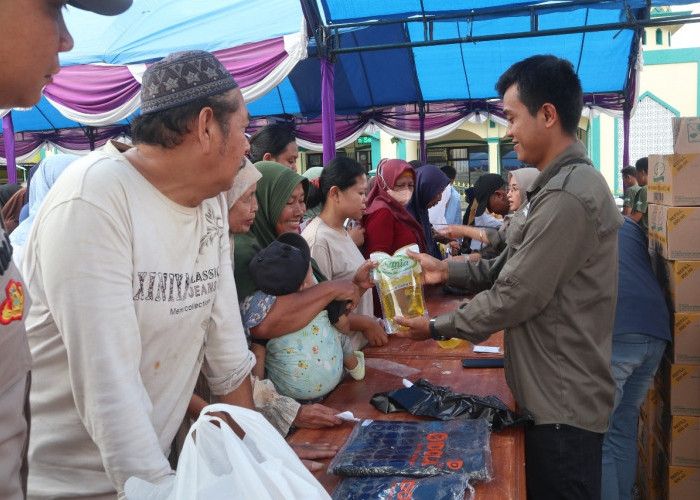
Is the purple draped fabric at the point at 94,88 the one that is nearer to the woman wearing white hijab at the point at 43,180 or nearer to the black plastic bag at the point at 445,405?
the woman wearing white hijab at the point at 43,180

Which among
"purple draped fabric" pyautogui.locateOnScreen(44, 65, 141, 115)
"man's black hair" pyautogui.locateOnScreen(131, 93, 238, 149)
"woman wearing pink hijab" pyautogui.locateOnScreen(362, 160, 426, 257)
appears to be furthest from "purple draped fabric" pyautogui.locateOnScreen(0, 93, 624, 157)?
"man's black hair" pyautogui.locateOnScreen(131, 93, 238, 149)

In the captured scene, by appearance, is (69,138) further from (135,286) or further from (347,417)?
(135,286)

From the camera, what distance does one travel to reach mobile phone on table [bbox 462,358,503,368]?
A: 2303mm

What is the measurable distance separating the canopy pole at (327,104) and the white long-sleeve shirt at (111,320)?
5.30 m

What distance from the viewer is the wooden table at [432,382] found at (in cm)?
140

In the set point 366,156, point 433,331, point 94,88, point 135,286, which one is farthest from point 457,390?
point 366,156

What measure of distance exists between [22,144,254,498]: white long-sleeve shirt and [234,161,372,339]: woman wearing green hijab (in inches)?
18.2

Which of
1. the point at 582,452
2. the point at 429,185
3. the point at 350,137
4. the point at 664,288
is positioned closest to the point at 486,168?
the point at 350,137

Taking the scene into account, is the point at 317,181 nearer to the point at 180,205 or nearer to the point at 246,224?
the point at 246,224

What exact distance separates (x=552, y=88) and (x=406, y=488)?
50.5 inches

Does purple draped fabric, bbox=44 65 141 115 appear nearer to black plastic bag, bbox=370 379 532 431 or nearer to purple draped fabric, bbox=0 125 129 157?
purple draped fabric, bbox=0 125 129 157

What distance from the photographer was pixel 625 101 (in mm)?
10219

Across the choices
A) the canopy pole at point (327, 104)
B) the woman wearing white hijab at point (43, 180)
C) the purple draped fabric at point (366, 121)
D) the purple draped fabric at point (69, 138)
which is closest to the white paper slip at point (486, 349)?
the woman wearing white hijab at point (43, 180)

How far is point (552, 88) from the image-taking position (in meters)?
1.83
